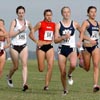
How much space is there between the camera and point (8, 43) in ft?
61.0

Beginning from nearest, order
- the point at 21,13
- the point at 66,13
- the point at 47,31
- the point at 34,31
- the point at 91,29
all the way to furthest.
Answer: the point at 66,13, the point at 91,29, the point at 21,13, the point at 47,31, the point at 34,31

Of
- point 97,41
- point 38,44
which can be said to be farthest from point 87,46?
point 38,44

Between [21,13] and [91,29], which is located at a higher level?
[21,13]

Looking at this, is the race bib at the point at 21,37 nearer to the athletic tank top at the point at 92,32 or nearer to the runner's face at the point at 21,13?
the runner's face at the point at 21,13

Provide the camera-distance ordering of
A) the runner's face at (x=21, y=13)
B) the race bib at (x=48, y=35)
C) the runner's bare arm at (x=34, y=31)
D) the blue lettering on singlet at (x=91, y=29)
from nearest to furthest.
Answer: the blue lettering on singlet at (x=91, y=29), the runner's face at (x=21, y=13), the race bib at (x=48, y=35), the runner's bare arm at (x=34, y=31)

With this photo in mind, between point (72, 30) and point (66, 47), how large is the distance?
0.50m

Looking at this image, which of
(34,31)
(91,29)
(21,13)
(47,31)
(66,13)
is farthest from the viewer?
(34,31)

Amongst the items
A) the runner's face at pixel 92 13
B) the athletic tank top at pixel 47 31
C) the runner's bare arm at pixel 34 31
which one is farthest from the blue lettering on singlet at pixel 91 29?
the runner's bare arm at pixel 34 31

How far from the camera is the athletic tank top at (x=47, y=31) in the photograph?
1886cm

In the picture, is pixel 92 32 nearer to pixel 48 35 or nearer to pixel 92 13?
pixel 92 13

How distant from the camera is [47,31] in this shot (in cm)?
1889

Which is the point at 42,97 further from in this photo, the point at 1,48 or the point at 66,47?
the point at 1,48

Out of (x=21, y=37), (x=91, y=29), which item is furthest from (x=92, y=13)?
(x=21, y=37)

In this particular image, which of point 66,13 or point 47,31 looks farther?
point 47,31
